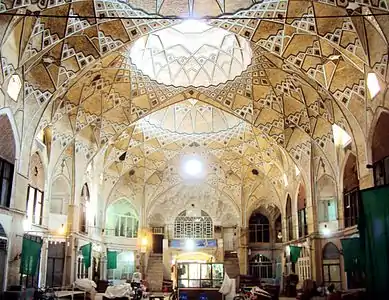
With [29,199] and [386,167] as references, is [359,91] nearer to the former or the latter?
[386,167]

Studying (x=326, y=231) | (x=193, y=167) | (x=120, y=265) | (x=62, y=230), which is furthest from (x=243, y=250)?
(x=62, y=230)

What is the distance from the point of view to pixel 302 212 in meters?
25.9

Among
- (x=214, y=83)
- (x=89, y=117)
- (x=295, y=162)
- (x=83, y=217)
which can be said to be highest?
(x=214, y=83)

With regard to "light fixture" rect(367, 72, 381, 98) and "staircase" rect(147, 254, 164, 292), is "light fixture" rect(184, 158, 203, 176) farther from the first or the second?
"light fixture" rect(367, 72, 381, 98)

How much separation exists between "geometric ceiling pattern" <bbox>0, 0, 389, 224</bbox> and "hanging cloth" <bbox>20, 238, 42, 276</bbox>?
449 centimetres

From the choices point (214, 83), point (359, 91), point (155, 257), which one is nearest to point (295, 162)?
point (214, 83)

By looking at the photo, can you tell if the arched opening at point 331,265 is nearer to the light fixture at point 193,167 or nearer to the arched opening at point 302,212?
the arched opening at point 302,212

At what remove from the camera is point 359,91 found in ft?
57.5

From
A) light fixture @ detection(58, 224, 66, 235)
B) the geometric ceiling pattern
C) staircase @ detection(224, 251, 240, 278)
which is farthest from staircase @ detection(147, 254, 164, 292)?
light fixture @ detection(58, 224, 66, 235)

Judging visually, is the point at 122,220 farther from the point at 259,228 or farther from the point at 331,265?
the point at 331,265

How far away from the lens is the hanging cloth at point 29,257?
55.1 feet

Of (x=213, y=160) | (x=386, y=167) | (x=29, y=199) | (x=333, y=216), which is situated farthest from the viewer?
(x=213, y=160)

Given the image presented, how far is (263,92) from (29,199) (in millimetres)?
12075

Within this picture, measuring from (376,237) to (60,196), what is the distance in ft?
52.0
